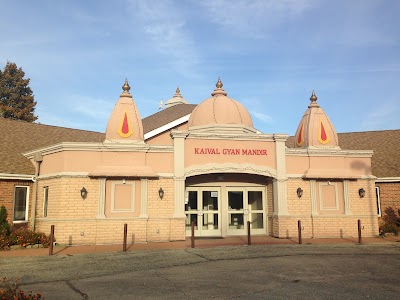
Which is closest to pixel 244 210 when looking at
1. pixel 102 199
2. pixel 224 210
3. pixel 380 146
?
pixel 224 210

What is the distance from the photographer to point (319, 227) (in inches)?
717

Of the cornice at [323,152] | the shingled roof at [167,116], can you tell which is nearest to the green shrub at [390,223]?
the cornice at [323,152]

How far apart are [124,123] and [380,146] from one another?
18031mm

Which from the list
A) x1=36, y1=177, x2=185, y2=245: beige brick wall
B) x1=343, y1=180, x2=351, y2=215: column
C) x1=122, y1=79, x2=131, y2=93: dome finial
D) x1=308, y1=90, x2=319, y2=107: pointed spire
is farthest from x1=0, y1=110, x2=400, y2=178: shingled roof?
x1=122, y1=79, x2=131, y2=93: dome finial

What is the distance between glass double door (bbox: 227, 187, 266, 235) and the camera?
18781mm

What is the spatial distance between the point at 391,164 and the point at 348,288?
676 inches

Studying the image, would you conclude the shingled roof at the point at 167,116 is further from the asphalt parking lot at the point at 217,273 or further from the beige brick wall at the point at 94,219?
the asphalt parking lot at the point at 217,273

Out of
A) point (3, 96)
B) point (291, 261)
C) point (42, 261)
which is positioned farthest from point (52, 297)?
point (3, 96)

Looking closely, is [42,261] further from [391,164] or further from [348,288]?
[391,164]

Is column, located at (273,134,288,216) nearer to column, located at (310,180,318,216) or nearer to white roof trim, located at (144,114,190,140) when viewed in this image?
column, located at (310,180,318,216)

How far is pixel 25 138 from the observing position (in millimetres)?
22094

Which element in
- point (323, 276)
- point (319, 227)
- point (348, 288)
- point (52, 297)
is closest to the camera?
point (52, 297)

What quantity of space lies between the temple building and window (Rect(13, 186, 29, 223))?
5 centimetres

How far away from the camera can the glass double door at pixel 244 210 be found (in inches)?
739
